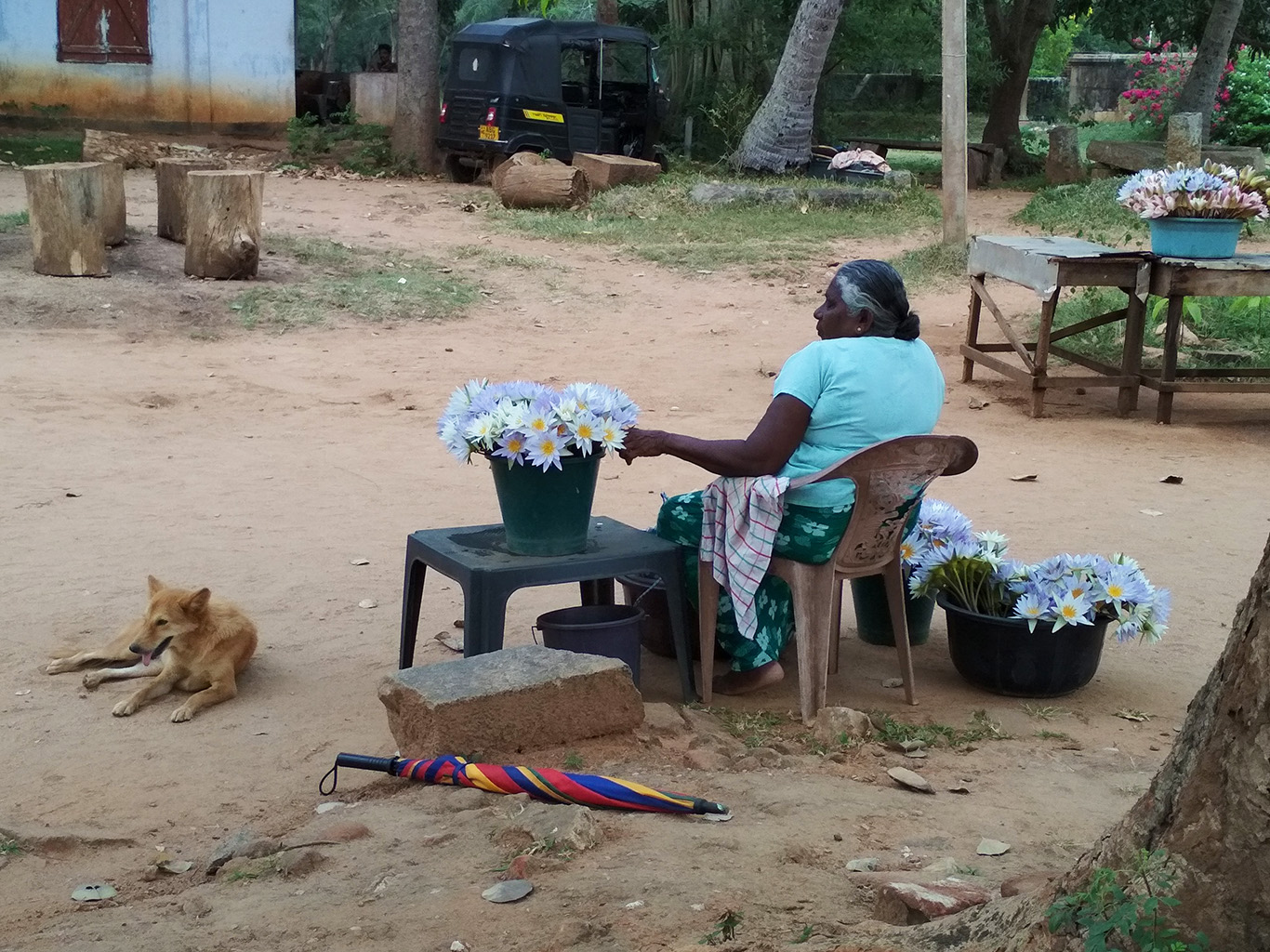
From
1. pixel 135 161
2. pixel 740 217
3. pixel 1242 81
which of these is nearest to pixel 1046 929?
pixel 740 217

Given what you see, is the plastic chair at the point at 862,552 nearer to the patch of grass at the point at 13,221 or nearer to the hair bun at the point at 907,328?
the hair bun at the point at 907,328

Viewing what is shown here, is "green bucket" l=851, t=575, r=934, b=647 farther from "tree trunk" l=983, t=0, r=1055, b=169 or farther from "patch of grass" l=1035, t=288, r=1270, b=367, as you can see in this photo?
"tree trunk" l=983, t=0, r=1055, b=169

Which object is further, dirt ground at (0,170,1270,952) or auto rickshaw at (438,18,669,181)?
auto rickshaw at (438,18,669,181)

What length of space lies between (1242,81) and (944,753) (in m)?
24.4

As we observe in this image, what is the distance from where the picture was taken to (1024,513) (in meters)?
7.00

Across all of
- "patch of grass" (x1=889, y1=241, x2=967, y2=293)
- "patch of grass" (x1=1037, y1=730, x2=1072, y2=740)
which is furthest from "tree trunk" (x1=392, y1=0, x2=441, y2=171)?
"patch of grass" (x1=1037, y1=730, x2=1072, y2=740)

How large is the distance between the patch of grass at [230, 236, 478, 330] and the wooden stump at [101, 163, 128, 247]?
147 centimetres

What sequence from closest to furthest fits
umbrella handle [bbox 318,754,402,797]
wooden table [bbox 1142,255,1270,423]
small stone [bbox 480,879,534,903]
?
1. small stone [bbox 480,879,534,903]
2. umbrella handle [bbox 318,754,402,797]
3. wooden table [bbox 1142,255,1270,423]

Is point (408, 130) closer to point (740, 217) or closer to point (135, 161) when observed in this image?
point (135, 161)

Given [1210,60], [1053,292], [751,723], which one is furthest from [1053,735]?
[1210,60]

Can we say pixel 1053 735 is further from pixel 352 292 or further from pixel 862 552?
pixel 352 292

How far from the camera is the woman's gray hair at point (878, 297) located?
174 inches

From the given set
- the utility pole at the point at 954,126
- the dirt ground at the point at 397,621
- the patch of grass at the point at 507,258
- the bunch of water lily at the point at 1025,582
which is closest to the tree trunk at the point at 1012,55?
the utility pole at the point at 954,126

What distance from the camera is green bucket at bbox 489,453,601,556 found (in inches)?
167
